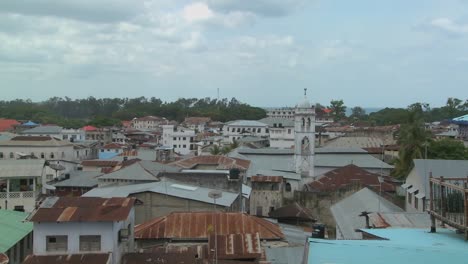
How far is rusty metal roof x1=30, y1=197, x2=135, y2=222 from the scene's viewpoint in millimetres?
15773

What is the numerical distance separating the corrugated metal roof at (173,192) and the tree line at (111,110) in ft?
287

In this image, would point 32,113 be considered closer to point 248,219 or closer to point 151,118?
point 151,118

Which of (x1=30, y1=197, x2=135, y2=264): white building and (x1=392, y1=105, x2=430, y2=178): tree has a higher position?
(x1=392, y1=105, x2=430, y2=178): tree

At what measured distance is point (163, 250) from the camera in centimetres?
1861

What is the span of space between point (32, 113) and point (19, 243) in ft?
422

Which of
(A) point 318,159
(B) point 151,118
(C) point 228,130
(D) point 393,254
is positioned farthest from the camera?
(B) point 151,118

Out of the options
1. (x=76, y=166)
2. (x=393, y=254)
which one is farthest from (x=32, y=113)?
(x=393, y=254)

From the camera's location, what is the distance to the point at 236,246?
1795 cm

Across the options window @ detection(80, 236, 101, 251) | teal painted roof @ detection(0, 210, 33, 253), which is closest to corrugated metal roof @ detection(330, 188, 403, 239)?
window @ detection(80, 236, 101, 251)

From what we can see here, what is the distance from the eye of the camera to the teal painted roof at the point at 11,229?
17.0 metres

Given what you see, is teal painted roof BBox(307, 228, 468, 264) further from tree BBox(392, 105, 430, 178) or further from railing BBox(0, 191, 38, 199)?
tree BBox(392, 105, 430, 178)

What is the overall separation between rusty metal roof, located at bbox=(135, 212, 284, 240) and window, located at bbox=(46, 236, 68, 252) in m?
4.48

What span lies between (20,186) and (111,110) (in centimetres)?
15517

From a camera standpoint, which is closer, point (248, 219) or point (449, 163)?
point (248, 219)
